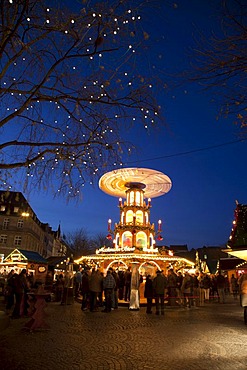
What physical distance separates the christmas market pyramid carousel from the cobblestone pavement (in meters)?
21.6

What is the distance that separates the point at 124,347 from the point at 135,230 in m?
30.6

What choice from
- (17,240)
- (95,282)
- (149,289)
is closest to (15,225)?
(17,240)

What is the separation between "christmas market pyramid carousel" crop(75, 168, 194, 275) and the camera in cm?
3203

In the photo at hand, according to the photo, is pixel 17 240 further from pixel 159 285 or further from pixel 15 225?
pixel 159 285

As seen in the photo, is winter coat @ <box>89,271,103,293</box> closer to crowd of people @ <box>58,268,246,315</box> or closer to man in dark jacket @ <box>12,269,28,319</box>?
crowd of people @ <box>58,268,246,315</box>

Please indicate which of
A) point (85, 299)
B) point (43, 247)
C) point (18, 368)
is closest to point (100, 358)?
point (18, 368)

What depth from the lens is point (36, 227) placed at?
66938 millimetres

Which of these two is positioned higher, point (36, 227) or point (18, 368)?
point (36, 227)

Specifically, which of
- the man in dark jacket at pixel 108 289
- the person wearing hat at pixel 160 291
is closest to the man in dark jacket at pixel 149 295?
the person wearing hat at pixel 160 291

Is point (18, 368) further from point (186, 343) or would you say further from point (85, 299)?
point (85, 299)

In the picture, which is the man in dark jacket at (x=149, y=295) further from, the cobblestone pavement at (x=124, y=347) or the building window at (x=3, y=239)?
the building window at (x=3, y=239)

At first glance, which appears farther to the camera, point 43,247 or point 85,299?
point 43,247

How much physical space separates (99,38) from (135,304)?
38.1 ft

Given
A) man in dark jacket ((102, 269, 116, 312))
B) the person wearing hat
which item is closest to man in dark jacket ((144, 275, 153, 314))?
the person wearing hat
